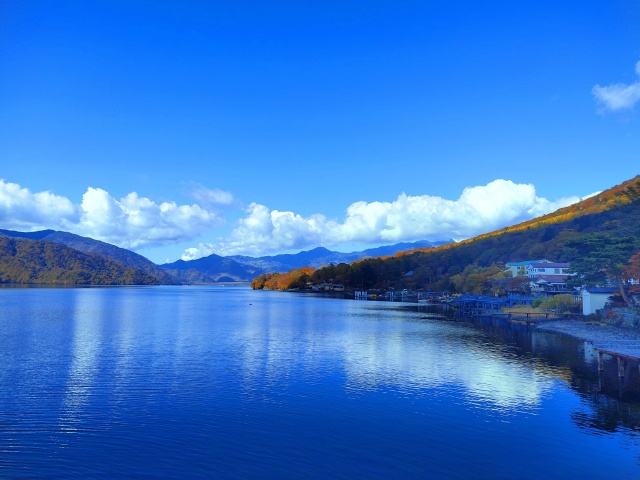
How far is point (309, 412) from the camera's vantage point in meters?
22.9

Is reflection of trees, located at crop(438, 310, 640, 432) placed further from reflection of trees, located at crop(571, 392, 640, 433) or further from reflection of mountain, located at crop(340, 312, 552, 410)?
reflection of mountain, located at crop(340, 312, 552, 410)

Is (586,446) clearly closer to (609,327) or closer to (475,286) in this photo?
(609,327)

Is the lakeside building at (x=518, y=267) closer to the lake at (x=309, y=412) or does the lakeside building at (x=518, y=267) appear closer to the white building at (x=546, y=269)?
the white building at (x=546, y=269)

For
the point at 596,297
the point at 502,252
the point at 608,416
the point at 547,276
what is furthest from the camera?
the point at 502,252

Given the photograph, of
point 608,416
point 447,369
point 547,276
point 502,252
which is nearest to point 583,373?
point 447,369

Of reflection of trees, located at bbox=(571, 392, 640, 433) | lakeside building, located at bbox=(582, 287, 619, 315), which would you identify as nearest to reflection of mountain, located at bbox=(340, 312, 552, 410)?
reflection of trees, located at bbox=(571, 392, 640, 433)

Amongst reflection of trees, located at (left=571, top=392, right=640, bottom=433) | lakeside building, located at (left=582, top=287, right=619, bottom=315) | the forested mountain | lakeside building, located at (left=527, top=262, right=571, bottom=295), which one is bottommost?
reflection of trees, located at (left=571, top=392, right=640, bottom=433)

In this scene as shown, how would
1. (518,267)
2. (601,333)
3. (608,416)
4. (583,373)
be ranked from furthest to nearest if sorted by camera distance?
(518,267), (601,333), (583,373), (608,416)

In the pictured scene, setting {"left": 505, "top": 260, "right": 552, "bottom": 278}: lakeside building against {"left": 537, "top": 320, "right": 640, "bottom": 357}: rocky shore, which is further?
{"left": 505, "top": 260, "right": 552, "bottom": 278}: lakeside building

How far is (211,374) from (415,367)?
1420 cm

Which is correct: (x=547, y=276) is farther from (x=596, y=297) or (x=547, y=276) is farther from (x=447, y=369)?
(x=447, y=369)

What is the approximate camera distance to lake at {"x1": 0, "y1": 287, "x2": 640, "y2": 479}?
16.9 metres

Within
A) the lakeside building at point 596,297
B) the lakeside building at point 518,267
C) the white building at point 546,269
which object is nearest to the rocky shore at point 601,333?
the lakeside building at point 596,297

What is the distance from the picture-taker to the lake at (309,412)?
16.9 meters
